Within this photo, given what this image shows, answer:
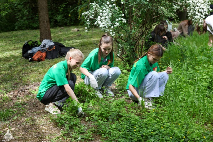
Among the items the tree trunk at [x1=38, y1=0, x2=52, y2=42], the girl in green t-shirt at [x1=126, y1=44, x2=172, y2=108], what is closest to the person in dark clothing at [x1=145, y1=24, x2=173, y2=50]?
the girl in green t-shirt at [x1=126, y1=44, x2=172, y2=108]

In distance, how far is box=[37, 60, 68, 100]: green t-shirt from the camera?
317 cm

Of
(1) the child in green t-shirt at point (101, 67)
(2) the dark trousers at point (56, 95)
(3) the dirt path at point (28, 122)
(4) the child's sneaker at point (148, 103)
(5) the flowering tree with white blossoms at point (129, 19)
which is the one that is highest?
(5) the flowering tree with white blossoms at point (129, 19)

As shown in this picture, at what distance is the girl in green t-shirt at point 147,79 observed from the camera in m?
3.42

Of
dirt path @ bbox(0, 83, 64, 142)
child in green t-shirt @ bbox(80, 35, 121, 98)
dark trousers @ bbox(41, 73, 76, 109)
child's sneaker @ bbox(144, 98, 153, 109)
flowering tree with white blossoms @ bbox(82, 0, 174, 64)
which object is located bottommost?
dirt path @ bbox(0, 83, 64, 142)

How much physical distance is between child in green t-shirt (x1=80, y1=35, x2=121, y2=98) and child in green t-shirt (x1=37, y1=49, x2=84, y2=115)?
18.4 inches

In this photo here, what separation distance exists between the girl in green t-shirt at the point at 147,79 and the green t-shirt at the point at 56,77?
0.90 metres

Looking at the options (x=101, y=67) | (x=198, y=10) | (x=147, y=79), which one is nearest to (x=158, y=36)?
(x=101, y=67)

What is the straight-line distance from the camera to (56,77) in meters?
3.17

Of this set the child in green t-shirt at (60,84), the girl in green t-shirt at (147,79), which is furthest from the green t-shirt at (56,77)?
the girl in green t-shirt at (147,79)

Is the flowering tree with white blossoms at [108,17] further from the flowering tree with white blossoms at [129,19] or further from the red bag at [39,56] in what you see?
the red bag at [39,56]

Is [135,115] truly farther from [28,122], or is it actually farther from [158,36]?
[158,36]

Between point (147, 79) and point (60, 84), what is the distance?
117 cm

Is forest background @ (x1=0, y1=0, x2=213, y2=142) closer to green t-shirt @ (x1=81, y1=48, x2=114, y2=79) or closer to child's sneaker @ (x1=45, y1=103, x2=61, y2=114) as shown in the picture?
child's sneaker @ (x1=45, y1=103, x2=61, y2=114)

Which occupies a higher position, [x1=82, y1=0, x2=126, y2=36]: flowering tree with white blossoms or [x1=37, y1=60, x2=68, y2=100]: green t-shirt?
[x1=82, y1=0, x2=126, y2=36]: flowering tree with white blossoms
